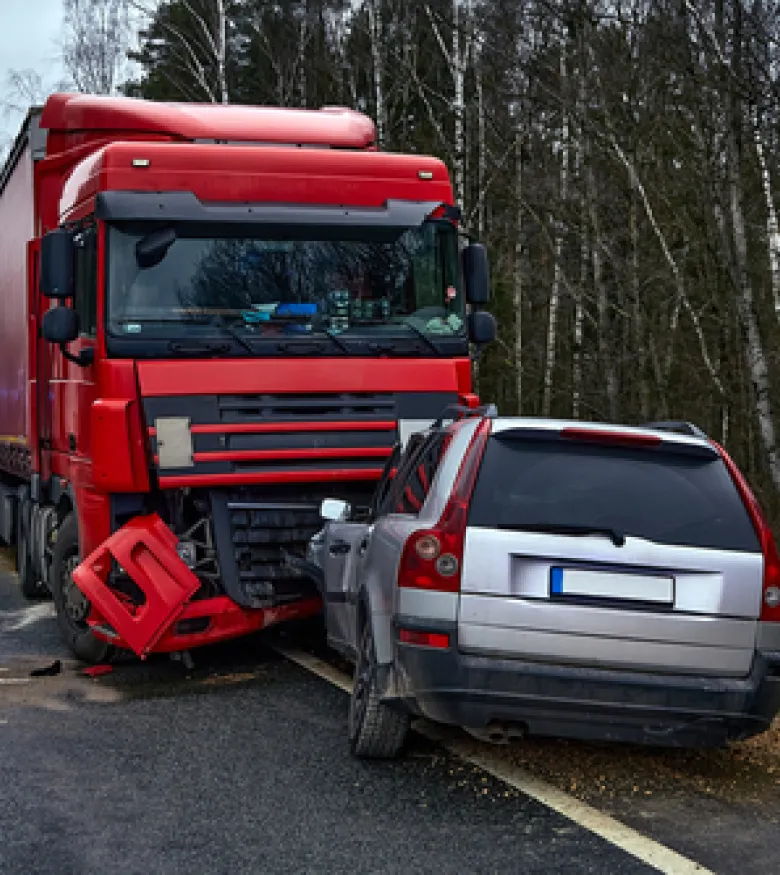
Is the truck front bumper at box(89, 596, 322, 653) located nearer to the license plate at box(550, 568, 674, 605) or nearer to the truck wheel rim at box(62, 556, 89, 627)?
the truck wheel rim at box(62, 556, 89, 627)

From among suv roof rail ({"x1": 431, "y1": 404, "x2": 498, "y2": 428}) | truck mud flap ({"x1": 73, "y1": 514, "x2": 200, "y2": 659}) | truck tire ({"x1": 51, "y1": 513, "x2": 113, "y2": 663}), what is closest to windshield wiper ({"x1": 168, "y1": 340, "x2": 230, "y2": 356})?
truck mud flap ({"x1": 73, "y1": 514, "x2": 200, "y2": 659})

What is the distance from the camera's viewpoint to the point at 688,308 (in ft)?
67.3

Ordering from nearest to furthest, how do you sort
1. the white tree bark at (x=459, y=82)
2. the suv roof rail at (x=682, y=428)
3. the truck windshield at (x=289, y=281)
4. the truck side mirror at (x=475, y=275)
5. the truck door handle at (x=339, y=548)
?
the suv roof rail at (x=682, y=428)
the truck door handle at (x=339, y=548)
the truck windshield at (x=289, y=281)
the truck side mirror at (x=475, y=275)
the white tree bark at (x=459, y=82)

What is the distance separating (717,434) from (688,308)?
2.10 m

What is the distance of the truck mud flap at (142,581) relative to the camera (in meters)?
8.22

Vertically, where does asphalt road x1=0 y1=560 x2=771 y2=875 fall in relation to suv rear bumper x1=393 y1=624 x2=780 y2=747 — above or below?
below

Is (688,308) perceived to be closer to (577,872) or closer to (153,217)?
(153,217)

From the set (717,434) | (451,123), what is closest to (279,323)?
(717,434)

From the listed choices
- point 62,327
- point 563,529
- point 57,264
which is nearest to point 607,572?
point 563,529

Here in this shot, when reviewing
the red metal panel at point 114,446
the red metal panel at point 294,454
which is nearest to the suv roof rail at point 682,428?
the red metal panel at point 294,454

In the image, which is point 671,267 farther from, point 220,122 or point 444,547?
point 444,547

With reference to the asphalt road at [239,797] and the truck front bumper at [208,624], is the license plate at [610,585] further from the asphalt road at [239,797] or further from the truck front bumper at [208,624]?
the truck front bumper at [208,624]

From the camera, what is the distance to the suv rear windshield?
5.71 metres

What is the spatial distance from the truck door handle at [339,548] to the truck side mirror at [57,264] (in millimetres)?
2711
